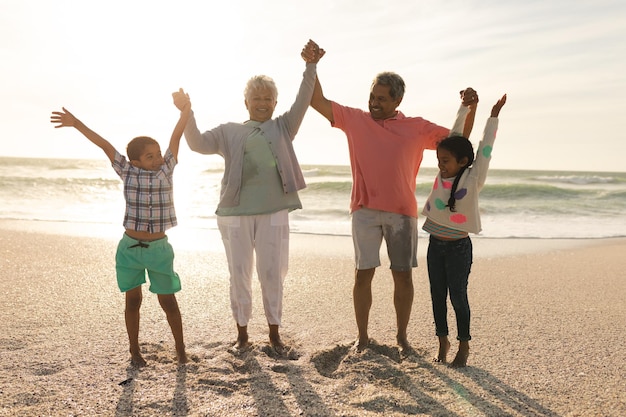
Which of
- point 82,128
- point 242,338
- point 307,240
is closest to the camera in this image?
point 82,128

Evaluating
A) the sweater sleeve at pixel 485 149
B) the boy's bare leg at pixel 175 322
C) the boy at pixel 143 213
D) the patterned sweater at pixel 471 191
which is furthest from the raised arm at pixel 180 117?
the sweater sleeve at pixel 485 149

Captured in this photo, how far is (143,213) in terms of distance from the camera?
327 centimetres

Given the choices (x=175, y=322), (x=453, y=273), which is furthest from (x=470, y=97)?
(x=175, y=322)

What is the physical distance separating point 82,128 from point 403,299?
2.40m

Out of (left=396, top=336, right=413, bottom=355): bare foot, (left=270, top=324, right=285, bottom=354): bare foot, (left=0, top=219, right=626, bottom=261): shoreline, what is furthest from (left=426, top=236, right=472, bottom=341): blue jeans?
(left=0, top=219, right=626, bottom=261): shoreline

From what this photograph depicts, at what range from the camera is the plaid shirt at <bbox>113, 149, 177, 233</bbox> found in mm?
3264

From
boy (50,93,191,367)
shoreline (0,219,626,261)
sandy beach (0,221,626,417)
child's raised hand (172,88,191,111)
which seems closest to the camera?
sandy beach (0,221,626,417)

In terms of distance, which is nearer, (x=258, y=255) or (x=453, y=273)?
(x=453, y=273)

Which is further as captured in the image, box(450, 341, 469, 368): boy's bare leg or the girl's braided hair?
box(450, 341, 469, 368): boy's bare leg

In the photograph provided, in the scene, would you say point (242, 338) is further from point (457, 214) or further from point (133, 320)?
point (457, 214)

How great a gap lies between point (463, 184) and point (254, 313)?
7.70 feet

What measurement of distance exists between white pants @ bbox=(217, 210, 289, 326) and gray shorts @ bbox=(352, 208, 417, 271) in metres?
0.52

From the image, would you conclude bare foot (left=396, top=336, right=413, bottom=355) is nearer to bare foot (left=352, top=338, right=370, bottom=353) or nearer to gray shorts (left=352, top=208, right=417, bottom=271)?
bare foot (left=352, top=338, right=370, bottom=353)

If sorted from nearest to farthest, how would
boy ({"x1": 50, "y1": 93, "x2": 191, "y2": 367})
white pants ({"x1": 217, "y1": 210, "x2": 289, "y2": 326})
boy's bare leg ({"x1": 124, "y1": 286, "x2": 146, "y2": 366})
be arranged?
boy ({"x1": 50, "y1": 93, "x2": 191, "y2": 367}), boy's bare leg ({"x1": 124, "y1": 286, "x2": 146, "y2": 366}), white pants ({"x1": 217, "y1": 210, "x2": 289, "y2": 326})
